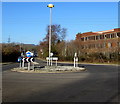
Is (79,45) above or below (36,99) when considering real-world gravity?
above

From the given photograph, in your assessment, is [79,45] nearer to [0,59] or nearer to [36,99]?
[0,59]

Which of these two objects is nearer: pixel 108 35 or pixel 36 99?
pixel 36 99

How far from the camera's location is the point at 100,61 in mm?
45188

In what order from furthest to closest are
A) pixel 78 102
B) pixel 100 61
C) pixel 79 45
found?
pixel 79 45, pixel 100 61, pixel 78 102

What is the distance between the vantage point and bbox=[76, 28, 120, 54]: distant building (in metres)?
50.2

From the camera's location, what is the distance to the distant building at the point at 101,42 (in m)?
50.2

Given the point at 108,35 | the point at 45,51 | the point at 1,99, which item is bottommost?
the point at 1,99

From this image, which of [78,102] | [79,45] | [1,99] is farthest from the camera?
[79,45]

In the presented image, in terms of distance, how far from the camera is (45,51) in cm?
6369

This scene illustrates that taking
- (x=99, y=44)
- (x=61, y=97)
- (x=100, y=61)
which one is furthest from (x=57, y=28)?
(x=61, y=97)

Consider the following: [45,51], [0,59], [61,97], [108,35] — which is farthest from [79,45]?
[61,97]

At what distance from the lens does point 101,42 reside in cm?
5441

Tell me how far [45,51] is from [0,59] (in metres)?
19.8

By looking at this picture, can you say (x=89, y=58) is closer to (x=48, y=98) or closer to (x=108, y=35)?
(x=108, y=35)
